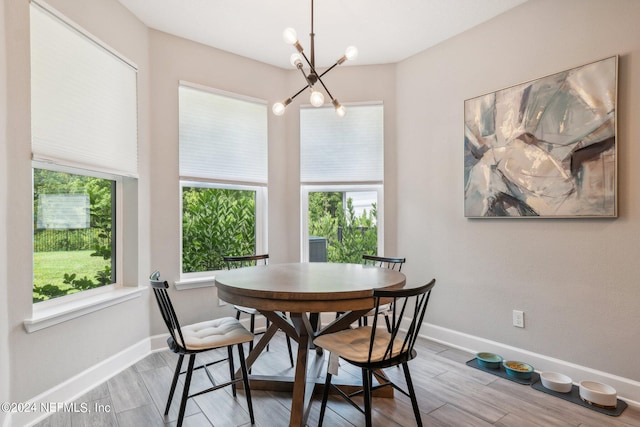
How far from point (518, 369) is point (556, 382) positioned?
10.0 inches

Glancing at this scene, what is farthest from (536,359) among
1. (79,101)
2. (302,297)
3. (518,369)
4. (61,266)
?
(79,101)

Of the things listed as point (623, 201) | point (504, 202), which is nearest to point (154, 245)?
point (504, 202)

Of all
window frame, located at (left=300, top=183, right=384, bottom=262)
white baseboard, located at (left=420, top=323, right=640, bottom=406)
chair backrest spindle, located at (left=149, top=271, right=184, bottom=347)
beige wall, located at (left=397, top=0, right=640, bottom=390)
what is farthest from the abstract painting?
chair backrest spindle, located at (left=149, top=271, right=184, bottom=347)

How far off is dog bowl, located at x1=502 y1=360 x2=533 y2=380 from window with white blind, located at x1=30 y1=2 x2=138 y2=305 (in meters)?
3.01

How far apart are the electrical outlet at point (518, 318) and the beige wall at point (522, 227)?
0.13 ft

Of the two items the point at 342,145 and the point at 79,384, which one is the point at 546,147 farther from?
the point at 79,384

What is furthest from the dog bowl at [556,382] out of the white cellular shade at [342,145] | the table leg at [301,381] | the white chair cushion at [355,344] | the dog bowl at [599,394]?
the white cellular shade at [342,145]

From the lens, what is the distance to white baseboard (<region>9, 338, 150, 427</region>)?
1.92 meters

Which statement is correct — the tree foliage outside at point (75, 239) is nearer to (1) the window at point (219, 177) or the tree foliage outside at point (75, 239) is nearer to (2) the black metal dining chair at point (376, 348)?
(1) the window at point (219, 177)

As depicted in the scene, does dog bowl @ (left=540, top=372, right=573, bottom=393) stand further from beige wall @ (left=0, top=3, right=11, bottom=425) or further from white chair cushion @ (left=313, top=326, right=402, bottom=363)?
beige wall @ (left=0, top=3, right=11, bottom=425)

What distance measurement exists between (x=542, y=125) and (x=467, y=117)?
2.07 ft

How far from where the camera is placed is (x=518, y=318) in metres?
2.68

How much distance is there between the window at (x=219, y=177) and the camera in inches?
128

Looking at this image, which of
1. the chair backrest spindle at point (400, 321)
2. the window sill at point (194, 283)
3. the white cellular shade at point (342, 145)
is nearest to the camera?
the chair backrest spindle at point (400, 321)
